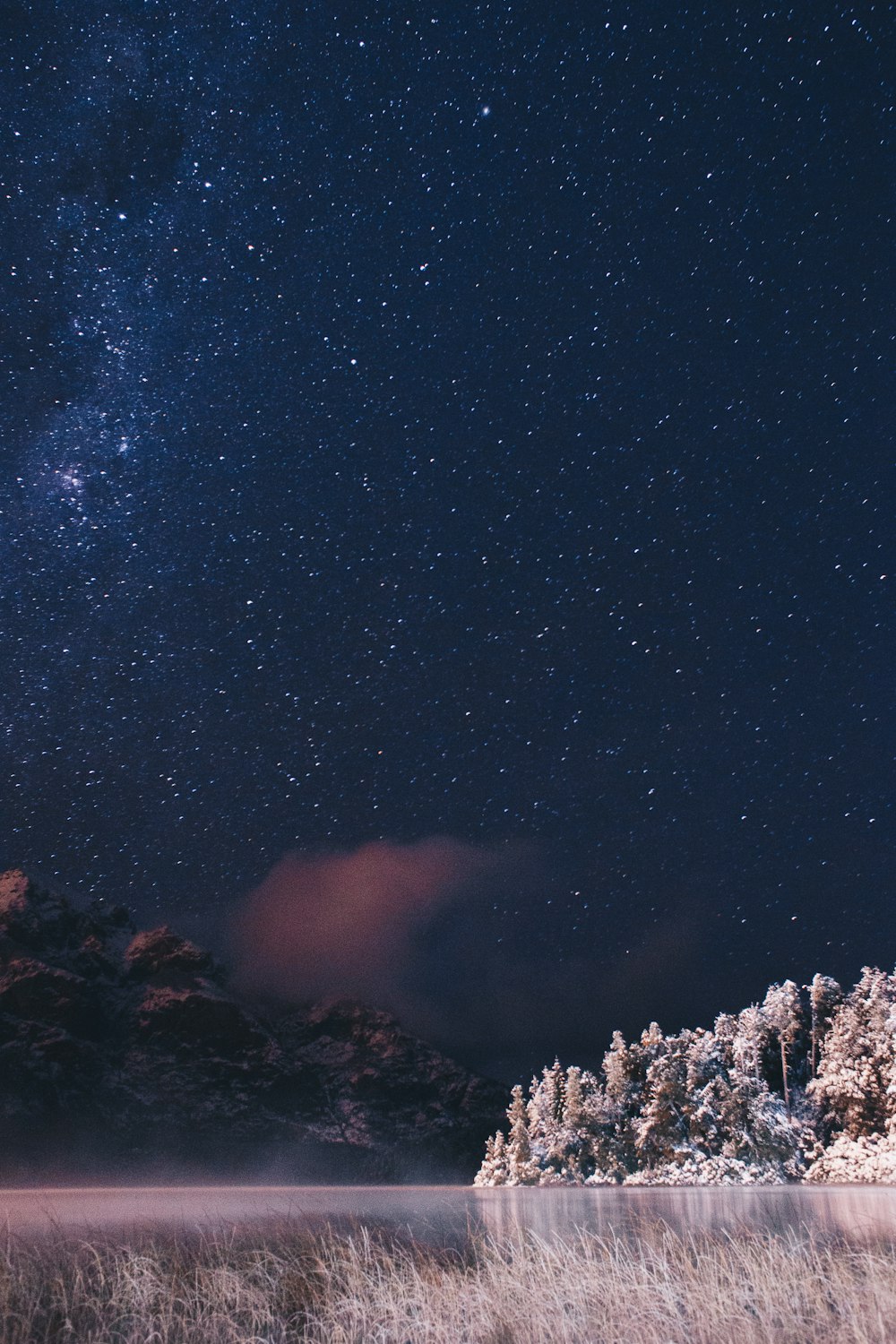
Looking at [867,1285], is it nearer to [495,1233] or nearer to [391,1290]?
[391,1290]

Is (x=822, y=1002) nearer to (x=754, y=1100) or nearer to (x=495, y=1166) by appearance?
(x=754, y=1100)

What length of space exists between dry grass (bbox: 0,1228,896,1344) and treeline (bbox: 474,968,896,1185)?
6295cm

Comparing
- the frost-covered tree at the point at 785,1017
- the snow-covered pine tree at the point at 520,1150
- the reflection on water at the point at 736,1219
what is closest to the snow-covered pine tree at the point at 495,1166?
the snow-covered pine tree at the point at 520,1150

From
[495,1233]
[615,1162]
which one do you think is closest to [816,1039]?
[615,1162]

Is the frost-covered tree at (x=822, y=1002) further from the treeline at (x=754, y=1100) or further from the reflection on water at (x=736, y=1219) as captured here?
the reflection on water at (x=736, y=1219)

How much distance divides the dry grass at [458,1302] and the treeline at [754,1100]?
207 ft

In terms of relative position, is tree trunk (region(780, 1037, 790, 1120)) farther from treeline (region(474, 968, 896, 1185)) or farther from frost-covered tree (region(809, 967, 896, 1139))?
frost-covered tree (region(809, 967, 896, 1139))

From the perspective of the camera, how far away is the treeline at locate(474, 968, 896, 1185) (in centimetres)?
7025

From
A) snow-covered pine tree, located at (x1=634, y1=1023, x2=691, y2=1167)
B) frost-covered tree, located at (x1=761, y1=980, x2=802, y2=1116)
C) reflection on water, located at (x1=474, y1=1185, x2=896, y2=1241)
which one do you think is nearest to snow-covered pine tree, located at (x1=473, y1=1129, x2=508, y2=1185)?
snow-covered pine tree, located at (x1=634, y1=1023, x2=691, y2=1167)

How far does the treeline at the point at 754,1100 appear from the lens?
230 feet

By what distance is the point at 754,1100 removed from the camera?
8256cm

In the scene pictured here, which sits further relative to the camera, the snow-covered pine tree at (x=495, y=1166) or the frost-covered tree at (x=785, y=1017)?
the snow-covered pine tree at (x=495, y=1166)

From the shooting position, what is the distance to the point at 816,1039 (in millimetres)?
84688

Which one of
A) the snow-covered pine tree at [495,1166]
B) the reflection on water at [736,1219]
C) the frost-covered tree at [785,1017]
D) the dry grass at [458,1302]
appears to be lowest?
the snow-covered pine tree at [495,1166]
